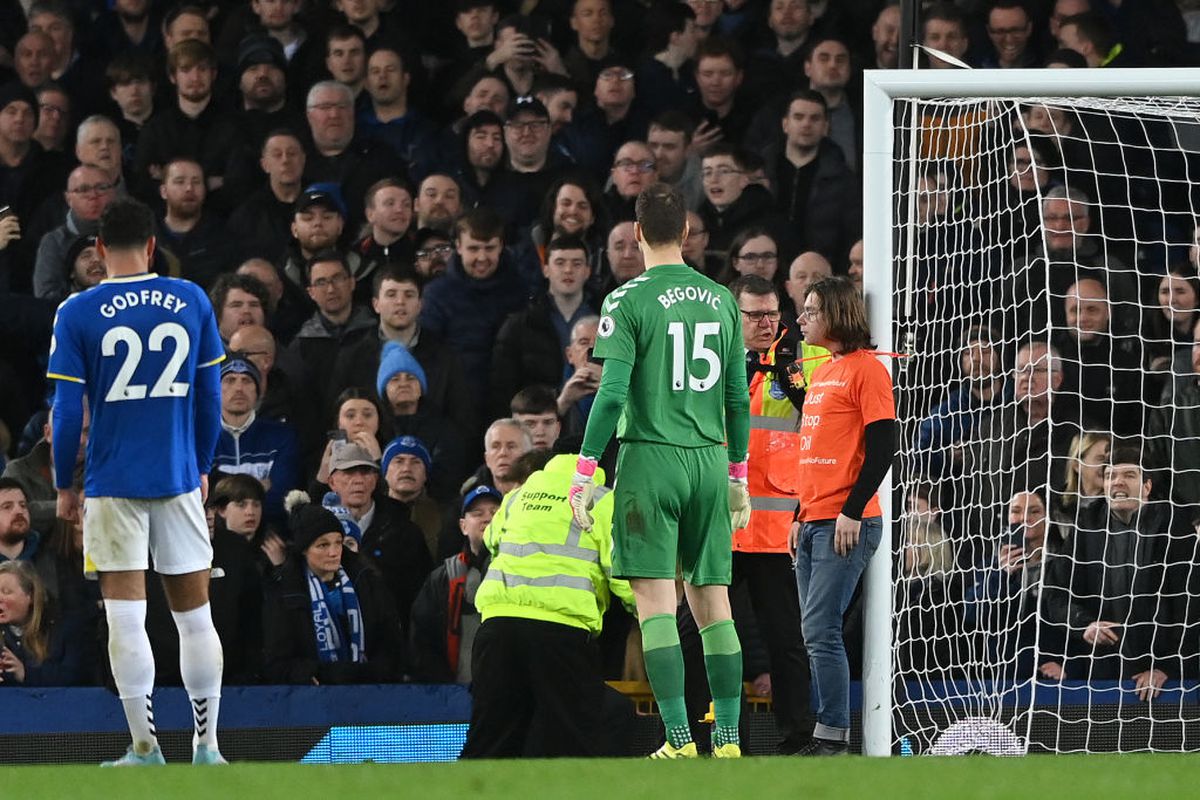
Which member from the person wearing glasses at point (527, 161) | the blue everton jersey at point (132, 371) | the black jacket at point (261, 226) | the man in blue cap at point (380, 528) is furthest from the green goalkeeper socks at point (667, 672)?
the black jacket at point (261, 226)

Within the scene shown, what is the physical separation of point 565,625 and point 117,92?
4334 millimetres

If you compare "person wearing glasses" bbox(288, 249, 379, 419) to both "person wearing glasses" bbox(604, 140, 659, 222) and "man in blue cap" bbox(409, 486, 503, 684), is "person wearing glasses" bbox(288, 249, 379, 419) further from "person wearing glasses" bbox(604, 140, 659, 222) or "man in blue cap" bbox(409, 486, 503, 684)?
"person wearing glasses" bbox(604, 140, 659, 222)

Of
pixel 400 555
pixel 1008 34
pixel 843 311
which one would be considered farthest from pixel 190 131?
pixel 843 311

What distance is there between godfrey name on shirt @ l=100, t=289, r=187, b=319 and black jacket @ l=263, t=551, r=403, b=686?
2.49 m

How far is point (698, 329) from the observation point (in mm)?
5457

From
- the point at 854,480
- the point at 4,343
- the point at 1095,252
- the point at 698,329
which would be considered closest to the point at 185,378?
the point at 698,329

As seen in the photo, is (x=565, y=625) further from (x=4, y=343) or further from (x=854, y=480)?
(x=4, y=343)

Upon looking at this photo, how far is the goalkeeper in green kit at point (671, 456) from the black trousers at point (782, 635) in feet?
3.57

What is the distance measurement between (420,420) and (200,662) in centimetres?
298

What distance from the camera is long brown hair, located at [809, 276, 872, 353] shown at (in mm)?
6148

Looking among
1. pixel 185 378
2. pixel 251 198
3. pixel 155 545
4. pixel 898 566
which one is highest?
pixel 251 198

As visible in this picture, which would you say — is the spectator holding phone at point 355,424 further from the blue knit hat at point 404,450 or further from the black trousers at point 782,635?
the black trousers at point 782,635

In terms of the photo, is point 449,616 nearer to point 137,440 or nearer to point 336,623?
point 336,623

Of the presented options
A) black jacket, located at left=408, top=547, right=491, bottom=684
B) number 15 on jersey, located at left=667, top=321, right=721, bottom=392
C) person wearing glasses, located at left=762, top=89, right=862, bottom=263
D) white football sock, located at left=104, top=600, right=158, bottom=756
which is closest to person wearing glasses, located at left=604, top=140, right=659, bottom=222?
person wearing glasses, located at left=762, top=89, right=862, bottom=263
